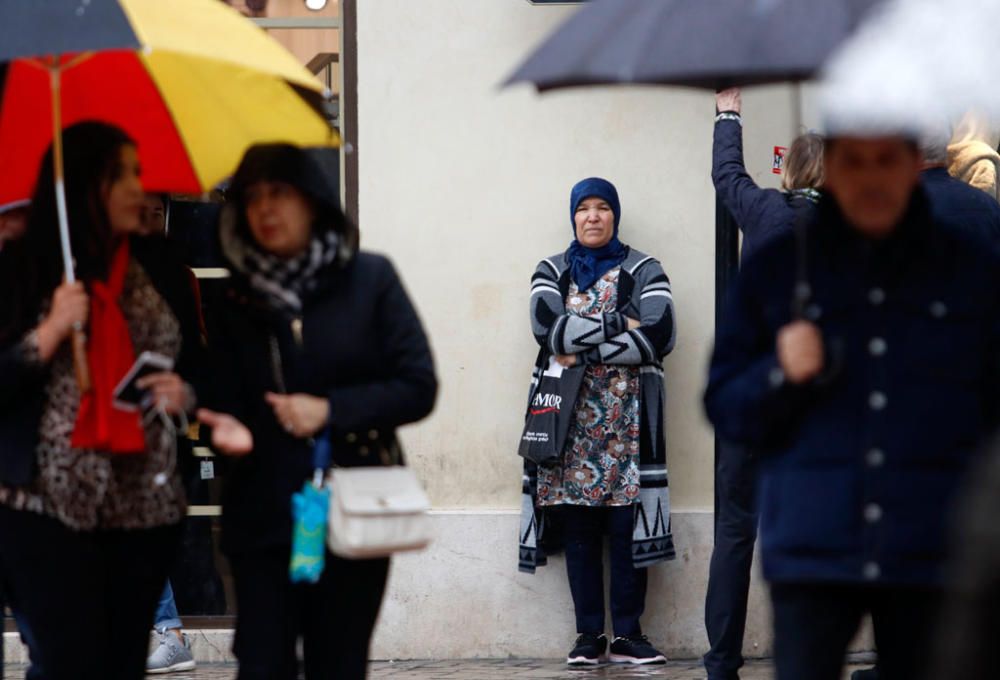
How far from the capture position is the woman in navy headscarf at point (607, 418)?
8359 millimetres

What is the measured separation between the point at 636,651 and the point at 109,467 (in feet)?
13.5

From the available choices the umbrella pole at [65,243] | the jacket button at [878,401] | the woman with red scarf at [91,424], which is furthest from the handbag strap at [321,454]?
the jacket button at [878,401]

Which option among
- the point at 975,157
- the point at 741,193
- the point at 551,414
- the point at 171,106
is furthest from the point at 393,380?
the point at 551,414

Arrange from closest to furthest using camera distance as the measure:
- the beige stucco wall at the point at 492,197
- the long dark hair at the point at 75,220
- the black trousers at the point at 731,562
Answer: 1. the long dark hair at the point at 75,220
2. the black trousers at the point at 731,562
3. the beige stucco wall at the point at 492,197

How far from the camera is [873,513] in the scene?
3.89 meters

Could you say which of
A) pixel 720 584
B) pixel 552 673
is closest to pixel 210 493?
pixel 552 673

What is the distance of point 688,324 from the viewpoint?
28.5ft

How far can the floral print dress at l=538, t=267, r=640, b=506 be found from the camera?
840cm

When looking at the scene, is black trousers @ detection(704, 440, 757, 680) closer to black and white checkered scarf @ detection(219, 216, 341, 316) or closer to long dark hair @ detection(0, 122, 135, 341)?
black and white checkered scarf @ detection(219, 216, 341, 316)

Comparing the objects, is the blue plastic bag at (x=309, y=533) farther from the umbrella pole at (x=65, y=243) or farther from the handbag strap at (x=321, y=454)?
the umbrella pole at (x=65, y=243)

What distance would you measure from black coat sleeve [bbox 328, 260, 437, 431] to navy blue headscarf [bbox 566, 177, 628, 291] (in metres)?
3.56

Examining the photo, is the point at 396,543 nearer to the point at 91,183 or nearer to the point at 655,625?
the point at 91,183

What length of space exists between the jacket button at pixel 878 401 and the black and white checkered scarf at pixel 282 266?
1.54 m

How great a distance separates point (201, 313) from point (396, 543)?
0.99 m
